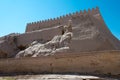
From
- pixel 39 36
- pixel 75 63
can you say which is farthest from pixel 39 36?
pixel 75 63

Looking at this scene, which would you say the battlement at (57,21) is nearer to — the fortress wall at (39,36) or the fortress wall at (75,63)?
the fortress wall at (39,36)

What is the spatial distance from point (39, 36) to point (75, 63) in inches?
438

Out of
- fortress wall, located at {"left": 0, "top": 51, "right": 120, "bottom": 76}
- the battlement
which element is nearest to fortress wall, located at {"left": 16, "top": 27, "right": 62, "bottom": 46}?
the battlement

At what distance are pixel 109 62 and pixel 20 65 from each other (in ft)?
23.9

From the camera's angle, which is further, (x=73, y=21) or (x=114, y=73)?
(x=73, y=21)

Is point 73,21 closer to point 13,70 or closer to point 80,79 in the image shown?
point 13,70

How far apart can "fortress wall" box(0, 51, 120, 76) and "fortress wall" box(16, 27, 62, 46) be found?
6967mm

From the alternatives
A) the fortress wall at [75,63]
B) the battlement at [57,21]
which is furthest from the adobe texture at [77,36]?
the fortress wall at [75,63]

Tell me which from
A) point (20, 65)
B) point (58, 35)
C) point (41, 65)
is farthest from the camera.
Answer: point (58, 35)

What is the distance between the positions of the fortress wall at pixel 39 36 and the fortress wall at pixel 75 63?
6967 mm

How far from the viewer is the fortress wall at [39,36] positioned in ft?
65.0

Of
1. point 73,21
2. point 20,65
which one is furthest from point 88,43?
point 20,65

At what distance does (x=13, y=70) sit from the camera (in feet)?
46.1

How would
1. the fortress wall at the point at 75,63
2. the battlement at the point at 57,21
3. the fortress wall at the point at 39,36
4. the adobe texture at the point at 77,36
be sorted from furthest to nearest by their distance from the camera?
the battlement at the point at 57,21
the fortress wall at the point at 39,36
the adobe texture at the point at 77,36
the fortress wall at the point at 75,63
